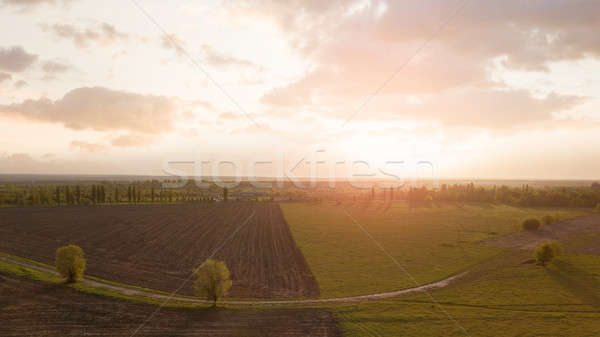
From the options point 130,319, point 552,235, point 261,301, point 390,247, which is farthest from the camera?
point 552,235

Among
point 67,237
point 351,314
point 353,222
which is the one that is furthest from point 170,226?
point 351,314

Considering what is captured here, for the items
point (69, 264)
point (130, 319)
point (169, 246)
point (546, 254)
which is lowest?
point (130, 319)

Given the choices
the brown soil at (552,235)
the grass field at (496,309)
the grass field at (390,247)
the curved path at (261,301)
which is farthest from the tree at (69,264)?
the brown soil at (552,235)

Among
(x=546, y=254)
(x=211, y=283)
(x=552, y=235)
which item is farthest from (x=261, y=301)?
(x=552, y=235)

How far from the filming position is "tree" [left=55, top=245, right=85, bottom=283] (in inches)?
1454

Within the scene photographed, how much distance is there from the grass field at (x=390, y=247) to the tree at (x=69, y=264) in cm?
2732

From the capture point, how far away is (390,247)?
59094mm

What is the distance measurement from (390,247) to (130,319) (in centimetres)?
4296

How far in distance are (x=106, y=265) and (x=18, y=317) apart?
16.2m

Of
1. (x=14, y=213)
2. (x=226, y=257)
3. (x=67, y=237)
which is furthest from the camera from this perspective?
(x=14, y=213)

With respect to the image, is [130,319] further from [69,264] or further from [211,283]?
[69,264]

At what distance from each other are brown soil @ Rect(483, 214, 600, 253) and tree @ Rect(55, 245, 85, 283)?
2571 inches

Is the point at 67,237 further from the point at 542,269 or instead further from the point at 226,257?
the point at 542,269

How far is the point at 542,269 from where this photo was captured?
149 ft
